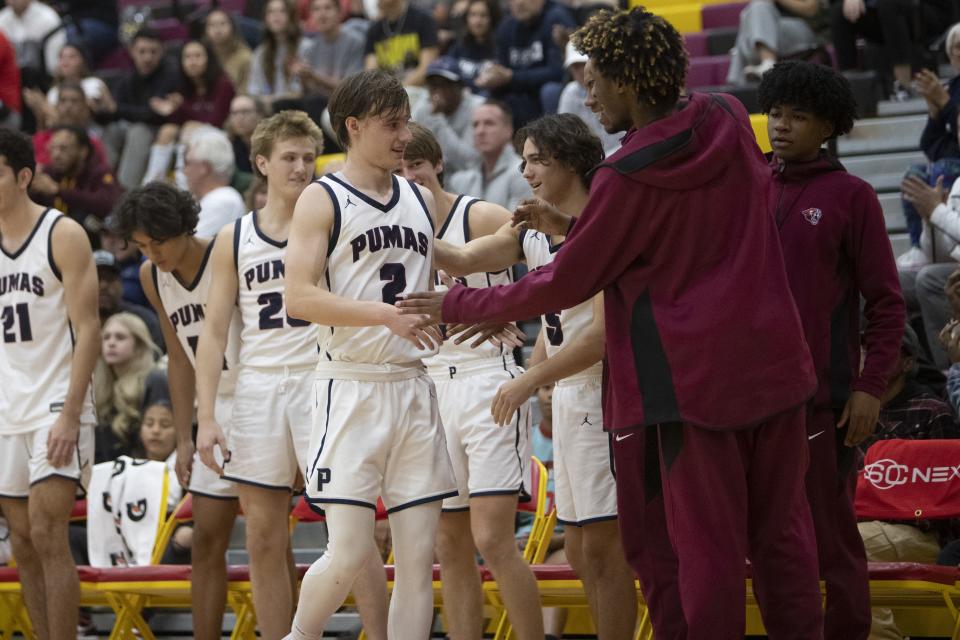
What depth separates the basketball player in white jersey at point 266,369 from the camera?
5.61m

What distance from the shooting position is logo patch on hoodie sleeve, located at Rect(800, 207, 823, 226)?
4.60 meters

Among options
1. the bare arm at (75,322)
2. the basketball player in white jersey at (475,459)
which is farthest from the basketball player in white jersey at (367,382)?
the bare arm at (75,322)

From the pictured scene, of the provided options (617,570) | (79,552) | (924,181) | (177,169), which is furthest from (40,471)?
(177,169)

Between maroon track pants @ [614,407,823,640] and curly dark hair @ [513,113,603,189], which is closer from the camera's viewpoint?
maroon track pants @ [614,407,823,640]

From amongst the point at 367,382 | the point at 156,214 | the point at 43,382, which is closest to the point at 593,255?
the point at 367,382

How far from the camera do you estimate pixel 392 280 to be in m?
4.71

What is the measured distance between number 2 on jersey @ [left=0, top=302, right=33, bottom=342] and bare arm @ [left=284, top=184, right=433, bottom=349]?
6.77 ft

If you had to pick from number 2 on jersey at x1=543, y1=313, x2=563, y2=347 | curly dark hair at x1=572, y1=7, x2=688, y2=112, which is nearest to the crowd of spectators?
number 2 on jersey at x1=543, y1=313, x2=563, y2=347

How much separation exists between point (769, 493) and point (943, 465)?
187 centimetres

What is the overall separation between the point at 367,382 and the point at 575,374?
96 cm

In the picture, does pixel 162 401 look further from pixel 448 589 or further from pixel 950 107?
pixel 950 107

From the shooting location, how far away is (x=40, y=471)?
6047mm

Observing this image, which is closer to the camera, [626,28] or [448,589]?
[626,28]

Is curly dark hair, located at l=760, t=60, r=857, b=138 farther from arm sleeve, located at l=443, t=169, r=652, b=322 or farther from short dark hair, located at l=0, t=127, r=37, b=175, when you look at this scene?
Result: short dark hair, located at l=0, t=127, r=37, b=175
